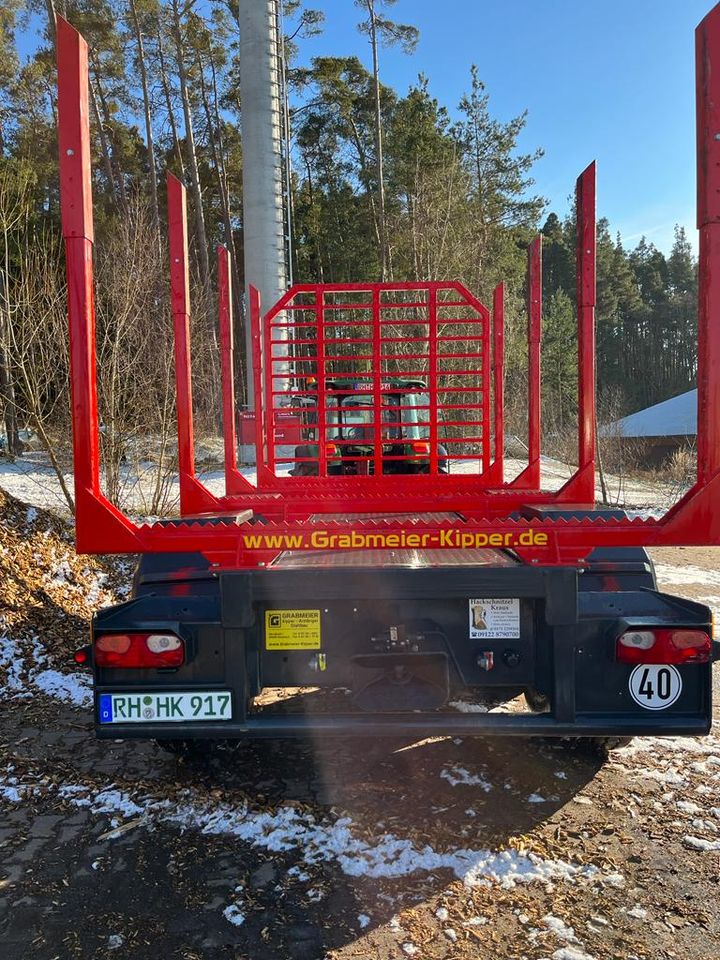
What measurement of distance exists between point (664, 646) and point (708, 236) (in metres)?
1.63

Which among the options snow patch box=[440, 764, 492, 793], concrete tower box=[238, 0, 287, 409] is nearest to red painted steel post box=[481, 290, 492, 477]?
snow patch box=[440, 764, 492, 793]

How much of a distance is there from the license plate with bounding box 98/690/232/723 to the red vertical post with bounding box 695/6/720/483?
218cm

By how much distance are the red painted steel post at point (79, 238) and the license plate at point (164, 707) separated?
810 millimetres

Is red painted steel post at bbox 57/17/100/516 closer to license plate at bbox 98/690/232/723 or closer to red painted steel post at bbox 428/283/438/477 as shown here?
license plate at bbox 98/690/232/723

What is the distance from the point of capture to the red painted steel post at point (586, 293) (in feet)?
13.8

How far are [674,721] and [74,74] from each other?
3466 mm

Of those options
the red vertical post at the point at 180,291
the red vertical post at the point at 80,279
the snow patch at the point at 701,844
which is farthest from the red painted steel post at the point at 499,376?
the red vertical post at the point at 80,279

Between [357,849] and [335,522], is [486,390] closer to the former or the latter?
[335,522]

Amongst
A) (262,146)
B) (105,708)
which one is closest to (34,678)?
(105,708)

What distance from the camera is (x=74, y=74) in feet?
8.64

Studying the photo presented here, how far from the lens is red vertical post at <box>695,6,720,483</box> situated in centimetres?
260

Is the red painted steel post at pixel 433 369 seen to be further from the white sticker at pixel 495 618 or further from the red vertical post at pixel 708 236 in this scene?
the red vertical post at pixel 708 236

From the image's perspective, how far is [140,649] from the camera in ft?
9.78

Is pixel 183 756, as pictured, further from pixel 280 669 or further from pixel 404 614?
pixel 404 614
